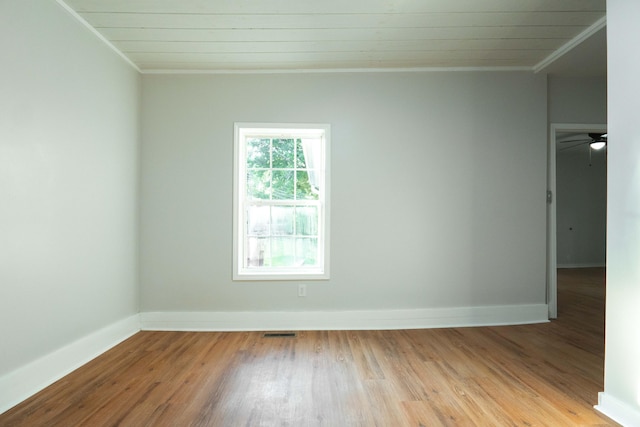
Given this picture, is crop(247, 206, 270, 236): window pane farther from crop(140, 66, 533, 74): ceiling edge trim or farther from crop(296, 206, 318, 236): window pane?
crop(140, 66, 533, 74): ceiling edge trim

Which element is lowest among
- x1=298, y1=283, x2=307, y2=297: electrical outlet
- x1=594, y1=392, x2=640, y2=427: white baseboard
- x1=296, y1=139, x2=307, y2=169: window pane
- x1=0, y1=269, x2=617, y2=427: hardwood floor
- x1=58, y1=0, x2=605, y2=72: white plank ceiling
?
x1=0, y1=269, x2=617, y2=427: hardwood floor

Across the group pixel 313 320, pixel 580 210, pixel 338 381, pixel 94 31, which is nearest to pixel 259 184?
pixel 313 320

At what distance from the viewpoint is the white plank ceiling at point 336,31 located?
99.2 inches

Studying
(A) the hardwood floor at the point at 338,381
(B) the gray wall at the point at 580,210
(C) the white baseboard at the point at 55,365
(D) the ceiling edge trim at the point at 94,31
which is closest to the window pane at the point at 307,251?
(A) the hardwood floor at the point at 338,381

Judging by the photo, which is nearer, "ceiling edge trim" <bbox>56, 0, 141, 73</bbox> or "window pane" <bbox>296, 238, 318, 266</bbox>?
"ceiling edge trim" <bbox>56, 0, 141, 73</bbox>

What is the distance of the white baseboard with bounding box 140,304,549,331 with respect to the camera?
11.5 ft

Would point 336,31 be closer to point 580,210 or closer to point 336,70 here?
point 336,70

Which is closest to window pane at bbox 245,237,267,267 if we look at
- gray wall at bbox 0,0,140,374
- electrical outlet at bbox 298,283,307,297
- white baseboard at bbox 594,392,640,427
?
electrical outlet at bbox 298,283,307,297

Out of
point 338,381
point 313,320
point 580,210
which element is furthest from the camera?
point 580,210

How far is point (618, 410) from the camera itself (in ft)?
6.39

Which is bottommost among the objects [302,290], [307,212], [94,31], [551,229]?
[302,290]

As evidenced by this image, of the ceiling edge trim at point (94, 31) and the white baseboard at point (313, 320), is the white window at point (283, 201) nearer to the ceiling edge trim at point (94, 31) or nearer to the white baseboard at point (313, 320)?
the white baseboard at point (313, 320)

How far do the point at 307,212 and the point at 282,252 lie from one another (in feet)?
1.69

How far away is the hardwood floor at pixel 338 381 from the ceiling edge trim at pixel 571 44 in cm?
270
